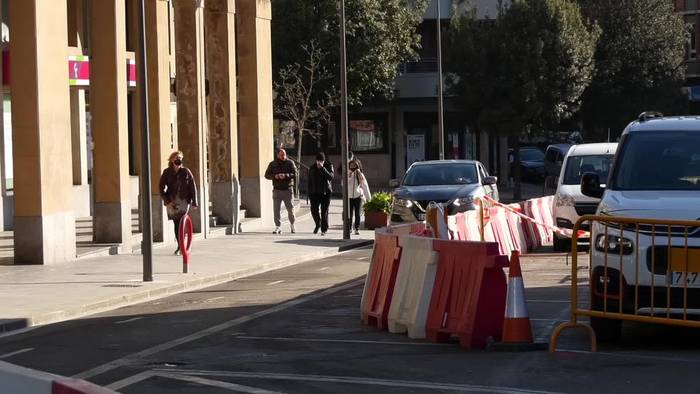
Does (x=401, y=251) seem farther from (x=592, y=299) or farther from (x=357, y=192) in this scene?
(x=357, y=192)

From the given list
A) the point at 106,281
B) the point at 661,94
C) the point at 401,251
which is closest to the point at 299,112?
the point at 661,94

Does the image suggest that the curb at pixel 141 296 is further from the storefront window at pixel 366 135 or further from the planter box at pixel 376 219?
the storefront window at pixel 366 135

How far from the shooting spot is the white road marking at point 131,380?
969 centimetres

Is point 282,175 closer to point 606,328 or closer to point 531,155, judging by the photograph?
point 606,328

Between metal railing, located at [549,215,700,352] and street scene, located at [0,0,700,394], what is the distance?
19mm

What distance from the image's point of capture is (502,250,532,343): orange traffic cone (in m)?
11.4

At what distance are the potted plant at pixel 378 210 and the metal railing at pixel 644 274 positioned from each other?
66.4ft

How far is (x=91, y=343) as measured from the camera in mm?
12297

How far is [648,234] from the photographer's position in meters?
11.2

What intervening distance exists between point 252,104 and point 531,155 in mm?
33363

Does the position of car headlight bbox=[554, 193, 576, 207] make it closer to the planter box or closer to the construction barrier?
the planter box

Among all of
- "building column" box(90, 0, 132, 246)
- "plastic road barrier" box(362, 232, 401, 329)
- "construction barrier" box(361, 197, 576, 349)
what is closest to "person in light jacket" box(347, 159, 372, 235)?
"building column" box(90, 0, 132, 246)

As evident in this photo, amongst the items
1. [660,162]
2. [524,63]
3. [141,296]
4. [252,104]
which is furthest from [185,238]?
[524,63]

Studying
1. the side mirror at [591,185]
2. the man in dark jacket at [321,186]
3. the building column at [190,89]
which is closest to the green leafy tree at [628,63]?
the man in dark jacket at [321,186]
